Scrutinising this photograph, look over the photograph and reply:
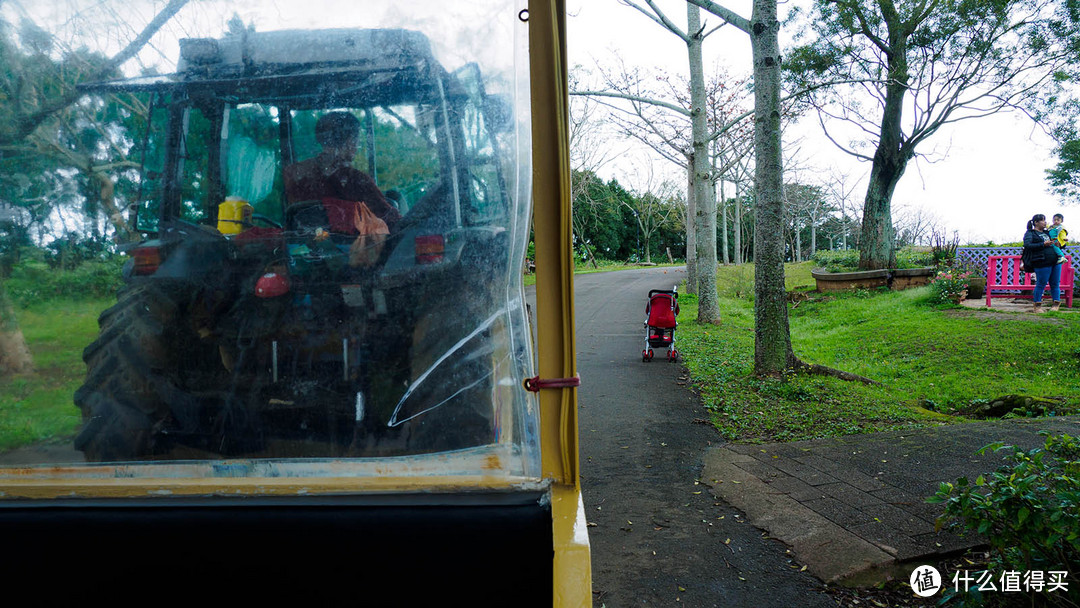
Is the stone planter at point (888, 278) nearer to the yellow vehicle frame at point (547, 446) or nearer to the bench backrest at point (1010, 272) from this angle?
the bench backrest at point (1010, 272)

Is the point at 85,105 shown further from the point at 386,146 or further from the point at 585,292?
the point at 585,292

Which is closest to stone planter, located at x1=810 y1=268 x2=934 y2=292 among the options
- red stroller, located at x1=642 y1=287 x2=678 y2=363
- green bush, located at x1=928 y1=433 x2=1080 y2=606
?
red stroller, located at x1=642 y1=287 x2=678 y2=363

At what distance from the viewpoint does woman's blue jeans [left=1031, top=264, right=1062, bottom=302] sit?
11.8 m

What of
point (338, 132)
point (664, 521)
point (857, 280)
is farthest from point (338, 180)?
point (857, 280)

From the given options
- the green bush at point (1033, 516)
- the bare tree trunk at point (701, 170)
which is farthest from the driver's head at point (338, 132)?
the bare tree trunk at point (701, 170)

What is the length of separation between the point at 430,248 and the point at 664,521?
109 inches

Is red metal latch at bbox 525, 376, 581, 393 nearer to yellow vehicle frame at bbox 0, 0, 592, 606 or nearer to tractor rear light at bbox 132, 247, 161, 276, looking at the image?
yellow vehicle frame at bbox 0, 0, 592, 606

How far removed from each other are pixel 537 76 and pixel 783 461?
153 inches

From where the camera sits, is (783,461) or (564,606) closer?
(564,606)

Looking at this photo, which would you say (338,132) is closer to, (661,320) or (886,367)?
(661,320)

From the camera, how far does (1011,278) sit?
45.6ft

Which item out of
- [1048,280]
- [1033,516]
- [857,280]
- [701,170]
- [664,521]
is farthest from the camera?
[857,280]

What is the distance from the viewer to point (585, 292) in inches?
807

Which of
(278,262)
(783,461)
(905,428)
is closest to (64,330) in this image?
(278,262)
